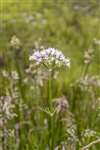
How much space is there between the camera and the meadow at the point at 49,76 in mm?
3480

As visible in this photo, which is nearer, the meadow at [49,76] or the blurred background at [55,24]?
Answer: the meadow at [49,76]

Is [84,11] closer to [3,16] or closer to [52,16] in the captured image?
[52,16]

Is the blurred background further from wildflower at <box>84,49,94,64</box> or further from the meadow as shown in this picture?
wildflower at <box>84,49,94,64</box>

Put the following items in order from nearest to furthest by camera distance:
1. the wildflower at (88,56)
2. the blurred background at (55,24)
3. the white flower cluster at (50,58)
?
1. the white flower cluster at (50,58)
2. the wildflower at (88,56)
3. the blurred background at (55,24)

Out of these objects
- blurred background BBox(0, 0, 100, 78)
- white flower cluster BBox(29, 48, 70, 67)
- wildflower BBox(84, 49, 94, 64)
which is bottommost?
→ white flower cluster BBox(29, 48, 70, 67)

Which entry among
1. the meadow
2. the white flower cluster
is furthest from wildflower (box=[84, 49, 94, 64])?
the white flower cluster

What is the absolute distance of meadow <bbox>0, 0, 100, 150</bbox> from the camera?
348 centimetres

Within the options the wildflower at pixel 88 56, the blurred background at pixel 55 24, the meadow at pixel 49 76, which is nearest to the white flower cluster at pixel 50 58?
the meadow at pixel 49 76

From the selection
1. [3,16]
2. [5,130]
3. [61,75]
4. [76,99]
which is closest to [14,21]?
[3,16]

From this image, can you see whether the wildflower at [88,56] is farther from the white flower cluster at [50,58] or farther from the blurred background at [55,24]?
the white flower cluster at [50,58]

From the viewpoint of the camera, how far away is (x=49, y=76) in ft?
10.3

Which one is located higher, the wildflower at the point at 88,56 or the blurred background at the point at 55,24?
the blurred background at the point at 55,24

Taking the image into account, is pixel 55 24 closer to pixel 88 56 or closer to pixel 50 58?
pixel 88 56

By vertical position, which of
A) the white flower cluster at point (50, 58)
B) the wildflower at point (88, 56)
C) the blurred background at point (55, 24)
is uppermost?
the blurred background at point (55, 24)
